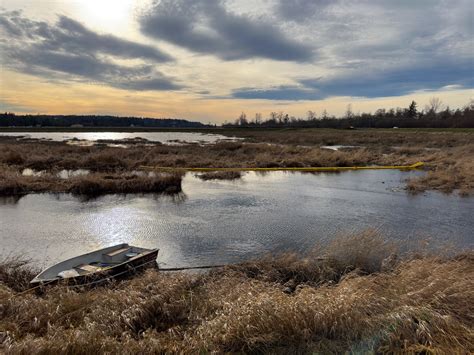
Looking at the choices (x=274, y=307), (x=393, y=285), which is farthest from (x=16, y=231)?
(x=393, y=285)

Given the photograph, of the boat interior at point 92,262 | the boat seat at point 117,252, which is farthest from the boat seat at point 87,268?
the boat seat at point 117,252

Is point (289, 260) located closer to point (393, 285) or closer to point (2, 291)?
point (393, 285)

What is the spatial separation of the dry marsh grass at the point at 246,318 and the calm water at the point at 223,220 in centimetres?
354

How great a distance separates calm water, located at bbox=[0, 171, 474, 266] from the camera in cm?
1094

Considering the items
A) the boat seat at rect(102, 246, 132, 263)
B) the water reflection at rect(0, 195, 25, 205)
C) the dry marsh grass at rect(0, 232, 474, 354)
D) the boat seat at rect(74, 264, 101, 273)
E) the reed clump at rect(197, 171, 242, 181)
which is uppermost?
the dry marsh grass at rect(0, 232, 474, 354)

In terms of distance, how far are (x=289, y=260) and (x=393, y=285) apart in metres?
3.09

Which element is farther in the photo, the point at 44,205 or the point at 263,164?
the point at 263,164

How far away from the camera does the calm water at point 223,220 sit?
10.9 m

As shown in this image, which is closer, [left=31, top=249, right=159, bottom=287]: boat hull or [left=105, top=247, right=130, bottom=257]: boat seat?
[left=31, top=249, right=159, bottom=287]: boat hull

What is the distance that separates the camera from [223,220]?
1405 centimetres

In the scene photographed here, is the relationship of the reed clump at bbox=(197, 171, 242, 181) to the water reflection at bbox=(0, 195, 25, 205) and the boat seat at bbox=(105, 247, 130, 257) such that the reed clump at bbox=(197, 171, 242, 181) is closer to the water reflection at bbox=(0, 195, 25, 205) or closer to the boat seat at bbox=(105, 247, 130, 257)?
the water reflection at bbox=(0, 195, 25, 205)

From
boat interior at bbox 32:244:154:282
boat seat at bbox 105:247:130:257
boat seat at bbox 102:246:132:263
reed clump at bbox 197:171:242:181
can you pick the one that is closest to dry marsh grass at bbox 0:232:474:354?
boat interior at bbox 32:244:154:282

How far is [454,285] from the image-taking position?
5.75 meters

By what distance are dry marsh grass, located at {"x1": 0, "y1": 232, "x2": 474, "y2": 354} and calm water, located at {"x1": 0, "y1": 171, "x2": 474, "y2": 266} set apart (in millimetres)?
3544
